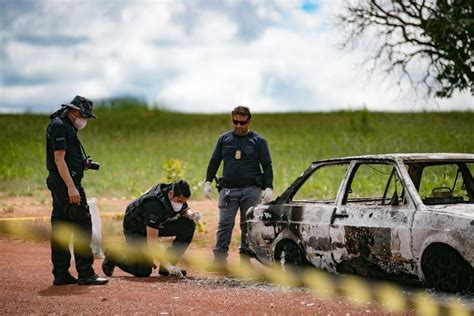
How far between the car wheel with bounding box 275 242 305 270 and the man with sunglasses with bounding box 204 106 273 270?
1092mm

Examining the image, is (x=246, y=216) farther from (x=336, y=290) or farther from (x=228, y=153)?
Answer: (x=336, y=290)

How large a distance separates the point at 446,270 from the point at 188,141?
3973cm

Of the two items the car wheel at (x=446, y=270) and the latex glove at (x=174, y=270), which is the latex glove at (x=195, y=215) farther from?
the car wheel at (x=446, y=270)

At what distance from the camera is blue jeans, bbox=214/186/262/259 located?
12.1 meters

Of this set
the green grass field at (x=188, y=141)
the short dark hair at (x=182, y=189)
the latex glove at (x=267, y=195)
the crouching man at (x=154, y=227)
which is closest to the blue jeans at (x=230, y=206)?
the latex glove at (x=267, y=195)

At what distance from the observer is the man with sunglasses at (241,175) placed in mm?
12078

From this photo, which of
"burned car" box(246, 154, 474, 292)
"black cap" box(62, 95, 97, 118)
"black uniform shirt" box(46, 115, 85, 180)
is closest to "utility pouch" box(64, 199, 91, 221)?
"black uniform shirt" box(46, 115, 85, 180)

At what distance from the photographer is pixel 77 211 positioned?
391 inches

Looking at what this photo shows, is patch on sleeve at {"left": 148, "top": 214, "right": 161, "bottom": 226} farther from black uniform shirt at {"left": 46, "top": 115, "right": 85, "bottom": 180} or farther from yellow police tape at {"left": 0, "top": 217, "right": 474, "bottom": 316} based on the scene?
black uniform shirt at {"left": 46, "top": 115, "right": 85, "bottom": 180}

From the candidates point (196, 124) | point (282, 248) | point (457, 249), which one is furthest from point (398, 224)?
point (196, 124)

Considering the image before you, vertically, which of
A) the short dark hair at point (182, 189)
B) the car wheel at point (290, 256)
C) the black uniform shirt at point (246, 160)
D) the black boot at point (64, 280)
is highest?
the black uniform shirt at point (246, 160)

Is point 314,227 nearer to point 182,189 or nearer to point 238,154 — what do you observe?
point 182,189

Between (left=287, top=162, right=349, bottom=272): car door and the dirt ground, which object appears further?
(left=287, top=162, right=349, bottom=272): car door

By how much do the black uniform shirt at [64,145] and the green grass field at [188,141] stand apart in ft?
30.4
